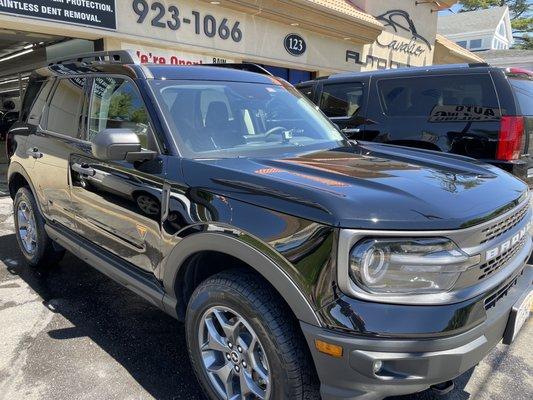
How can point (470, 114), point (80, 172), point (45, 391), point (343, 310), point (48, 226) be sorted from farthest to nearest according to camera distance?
point (470, 114) → point (48, 226) → point (80, 172) → point (45, 391) → point (343, 310)

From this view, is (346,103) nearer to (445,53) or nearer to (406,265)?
(406,265)

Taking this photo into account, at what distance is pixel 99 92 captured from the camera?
3309mm

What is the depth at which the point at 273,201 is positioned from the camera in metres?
2.02

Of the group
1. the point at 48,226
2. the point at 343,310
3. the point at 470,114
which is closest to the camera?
the point at 343,310

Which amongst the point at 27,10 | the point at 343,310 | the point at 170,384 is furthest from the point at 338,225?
the point at 27,10

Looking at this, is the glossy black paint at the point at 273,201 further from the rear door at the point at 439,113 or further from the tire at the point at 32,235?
the rear door at the point at 439,113

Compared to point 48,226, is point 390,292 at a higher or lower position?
higher

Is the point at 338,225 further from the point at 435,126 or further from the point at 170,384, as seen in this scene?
the point at 435,126

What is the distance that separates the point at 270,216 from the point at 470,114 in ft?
13.4

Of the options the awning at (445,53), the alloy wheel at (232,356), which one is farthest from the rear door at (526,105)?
the awning at (445,53)

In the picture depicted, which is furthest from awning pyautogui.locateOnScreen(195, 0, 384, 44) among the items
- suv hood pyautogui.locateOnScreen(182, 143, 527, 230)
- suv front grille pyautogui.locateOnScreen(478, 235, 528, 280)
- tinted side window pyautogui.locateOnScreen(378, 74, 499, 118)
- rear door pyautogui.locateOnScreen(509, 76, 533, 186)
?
suv front grille pyautogui.locateOnScreen(478, 235, 528, 280)

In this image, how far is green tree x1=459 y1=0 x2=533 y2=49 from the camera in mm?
43906

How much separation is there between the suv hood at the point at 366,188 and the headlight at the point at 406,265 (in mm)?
69

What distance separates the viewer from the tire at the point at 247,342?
6.51ft
